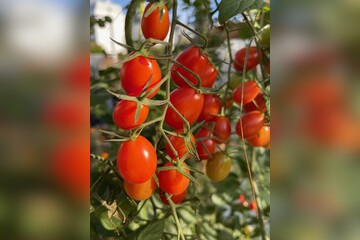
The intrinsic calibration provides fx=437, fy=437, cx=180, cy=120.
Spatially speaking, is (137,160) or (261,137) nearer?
(137,160)

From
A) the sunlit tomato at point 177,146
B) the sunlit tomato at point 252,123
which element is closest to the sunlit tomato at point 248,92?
the sunlit tomato at point 252,123

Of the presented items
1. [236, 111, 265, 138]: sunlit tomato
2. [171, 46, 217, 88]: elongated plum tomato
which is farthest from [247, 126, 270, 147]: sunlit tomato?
[171, 46, 217, 88]: elongated plum tomato

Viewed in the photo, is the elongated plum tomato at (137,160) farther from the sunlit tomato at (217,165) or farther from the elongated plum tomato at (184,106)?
the sunlit tomato at (217,165)

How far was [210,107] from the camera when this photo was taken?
20.5 inches

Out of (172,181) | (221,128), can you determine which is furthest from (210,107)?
(172,181)

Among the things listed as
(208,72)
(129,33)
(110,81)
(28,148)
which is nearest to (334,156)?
(28,148)

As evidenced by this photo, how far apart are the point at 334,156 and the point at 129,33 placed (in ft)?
1.42

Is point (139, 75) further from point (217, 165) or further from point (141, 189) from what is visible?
point (217, 165)

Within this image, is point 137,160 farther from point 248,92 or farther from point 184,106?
point 248,92

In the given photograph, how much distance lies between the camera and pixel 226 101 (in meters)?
0.57

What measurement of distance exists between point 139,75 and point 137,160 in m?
0.07

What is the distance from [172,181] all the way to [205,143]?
0.13 metres

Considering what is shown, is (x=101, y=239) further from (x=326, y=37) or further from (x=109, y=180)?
(x=326, y=37)

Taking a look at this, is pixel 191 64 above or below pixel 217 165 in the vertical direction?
above
